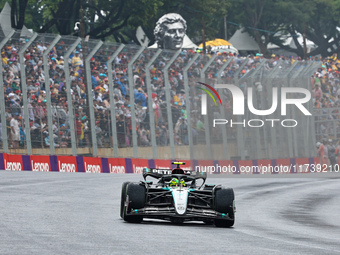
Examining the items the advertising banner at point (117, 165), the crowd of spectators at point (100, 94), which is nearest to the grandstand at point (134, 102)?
the crowd of spectators at point (100, 94)

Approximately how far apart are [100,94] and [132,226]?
1643cm

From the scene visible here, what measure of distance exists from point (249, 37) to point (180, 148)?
46073 millimetres

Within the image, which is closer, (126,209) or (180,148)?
(126,209)

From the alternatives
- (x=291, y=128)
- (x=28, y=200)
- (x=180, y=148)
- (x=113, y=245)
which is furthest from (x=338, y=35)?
(x=113, y=245)

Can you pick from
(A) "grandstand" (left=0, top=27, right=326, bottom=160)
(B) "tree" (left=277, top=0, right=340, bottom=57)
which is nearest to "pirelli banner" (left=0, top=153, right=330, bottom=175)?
(A) "grandstand" (left=0, top=27, right=326, bottom=160)

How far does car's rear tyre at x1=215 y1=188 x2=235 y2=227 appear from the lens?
12445mm

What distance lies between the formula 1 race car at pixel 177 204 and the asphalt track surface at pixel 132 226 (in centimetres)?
19

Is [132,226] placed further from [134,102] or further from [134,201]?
[134,102]

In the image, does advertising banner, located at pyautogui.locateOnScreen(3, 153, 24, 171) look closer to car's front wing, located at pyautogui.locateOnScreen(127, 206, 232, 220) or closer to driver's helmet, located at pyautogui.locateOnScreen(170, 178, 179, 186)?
driver's helmet, located at pyautogui.locateOnScreen(170, 178, 179, 186)

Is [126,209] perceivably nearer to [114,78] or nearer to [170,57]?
[114,78]

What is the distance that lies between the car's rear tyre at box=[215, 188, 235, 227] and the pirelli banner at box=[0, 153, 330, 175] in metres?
11.8

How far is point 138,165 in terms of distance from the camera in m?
29.3

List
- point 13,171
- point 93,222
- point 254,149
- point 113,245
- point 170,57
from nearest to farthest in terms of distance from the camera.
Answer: point 113,245
point 93,222
point 13,171
point 170,57
point 254,149

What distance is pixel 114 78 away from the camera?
28.2 metres
